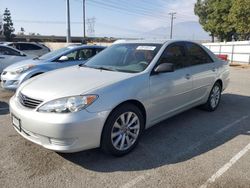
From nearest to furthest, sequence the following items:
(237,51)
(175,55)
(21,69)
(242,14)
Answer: (175,55) < (21,69) < (242,14) < (237,51)

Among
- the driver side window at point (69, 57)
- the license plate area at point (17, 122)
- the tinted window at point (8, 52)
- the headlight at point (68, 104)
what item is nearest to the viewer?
the headlight at point (68, 104)

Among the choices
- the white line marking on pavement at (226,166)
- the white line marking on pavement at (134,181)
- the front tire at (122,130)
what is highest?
the front tire at (122,130)

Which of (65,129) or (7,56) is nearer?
(65,129)

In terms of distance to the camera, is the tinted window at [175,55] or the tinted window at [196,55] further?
the tinted window at [196,55]

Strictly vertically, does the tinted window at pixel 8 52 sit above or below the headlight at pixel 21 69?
above

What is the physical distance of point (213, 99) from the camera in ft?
19.0

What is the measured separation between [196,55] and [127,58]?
1.57 m

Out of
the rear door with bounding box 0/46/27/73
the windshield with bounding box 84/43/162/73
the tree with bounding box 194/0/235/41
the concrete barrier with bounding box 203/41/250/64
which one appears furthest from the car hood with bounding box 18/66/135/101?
the tree with bounding box 194/0/235/41

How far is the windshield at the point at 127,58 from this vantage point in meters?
4.10

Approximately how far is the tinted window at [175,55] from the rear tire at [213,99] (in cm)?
133

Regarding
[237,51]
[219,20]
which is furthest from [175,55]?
[219,20]

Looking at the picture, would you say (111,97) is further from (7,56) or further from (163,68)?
(7,56)

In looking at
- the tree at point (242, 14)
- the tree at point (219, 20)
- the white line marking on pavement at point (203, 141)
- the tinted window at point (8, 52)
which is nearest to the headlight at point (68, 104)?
the white line marking on pavement at point (203, 141)

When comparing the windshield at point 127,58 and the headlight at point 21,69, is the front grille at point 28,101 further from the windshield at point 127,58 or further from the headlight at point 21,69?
the headlight at point 21,69
